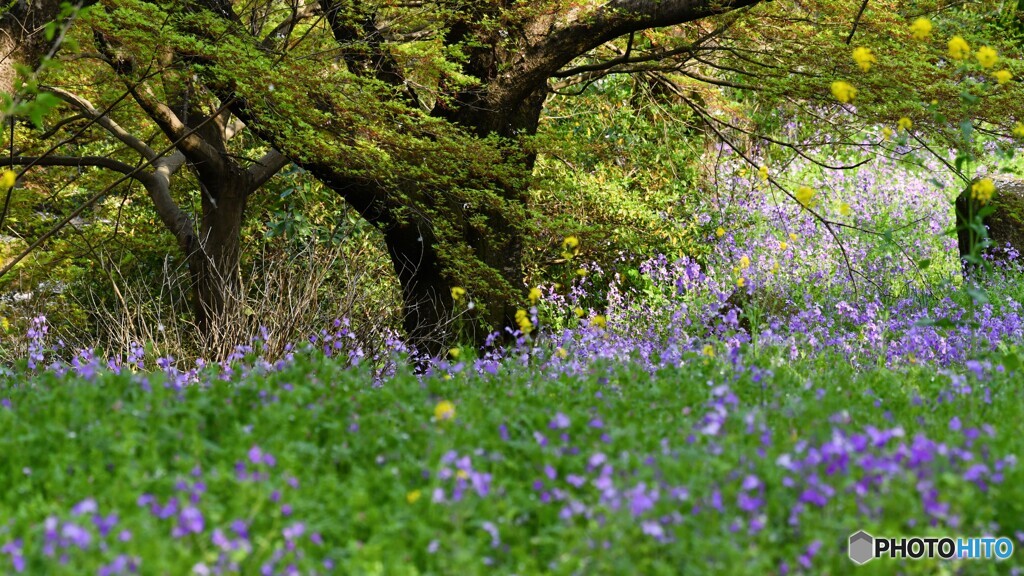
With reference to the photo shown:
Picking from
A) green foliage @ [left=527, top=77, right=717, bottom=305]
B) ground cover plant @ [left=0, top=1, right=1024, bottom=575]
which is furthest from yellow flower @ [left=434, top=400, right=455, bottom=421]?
green foliage @ [left=527, top=77, right=717, bottom=305]

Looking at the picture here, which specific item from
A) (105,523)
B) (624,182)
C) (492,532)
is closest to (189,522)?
(105,523)

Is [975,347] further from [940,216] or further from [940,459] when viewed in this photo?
[940,216]

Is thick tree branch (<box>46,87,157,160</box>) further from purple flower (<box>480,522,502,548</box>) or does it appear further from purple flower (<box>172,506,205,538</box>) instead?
purple flower (<box>480,522,502,548</box>)

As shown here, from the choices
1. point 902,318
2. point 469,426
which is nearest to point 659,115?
point 902,318

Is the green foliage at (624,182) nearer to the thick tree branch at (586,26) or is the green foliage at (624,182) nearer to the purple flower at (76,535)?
the thick tree branch at (586,26)

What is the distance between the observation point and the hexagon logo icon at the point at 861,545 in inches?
98.0

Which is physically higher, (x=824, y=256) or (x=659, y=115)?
(x=659, y=115)

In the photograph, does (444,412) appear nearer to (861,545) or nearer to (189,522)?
(189,522)

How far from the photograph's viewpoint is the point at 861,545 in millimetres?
2508

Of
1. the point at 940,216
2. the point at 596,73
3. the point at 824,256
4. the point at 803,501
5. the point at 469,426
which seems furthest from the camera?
the point at 940,216

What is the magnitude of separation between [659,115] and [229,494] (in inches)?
373

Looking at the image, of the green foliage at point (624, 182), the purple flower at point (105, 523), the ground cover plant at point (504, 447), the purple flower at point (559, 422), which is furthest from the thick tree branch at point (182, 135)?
the purple flower at point (105, 523)

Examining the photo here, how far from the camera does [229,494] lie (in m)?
2.75

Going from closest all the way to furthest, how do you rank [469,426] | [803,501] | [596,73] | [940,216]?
[803,501], [469,426], [596,73], [940,216]
